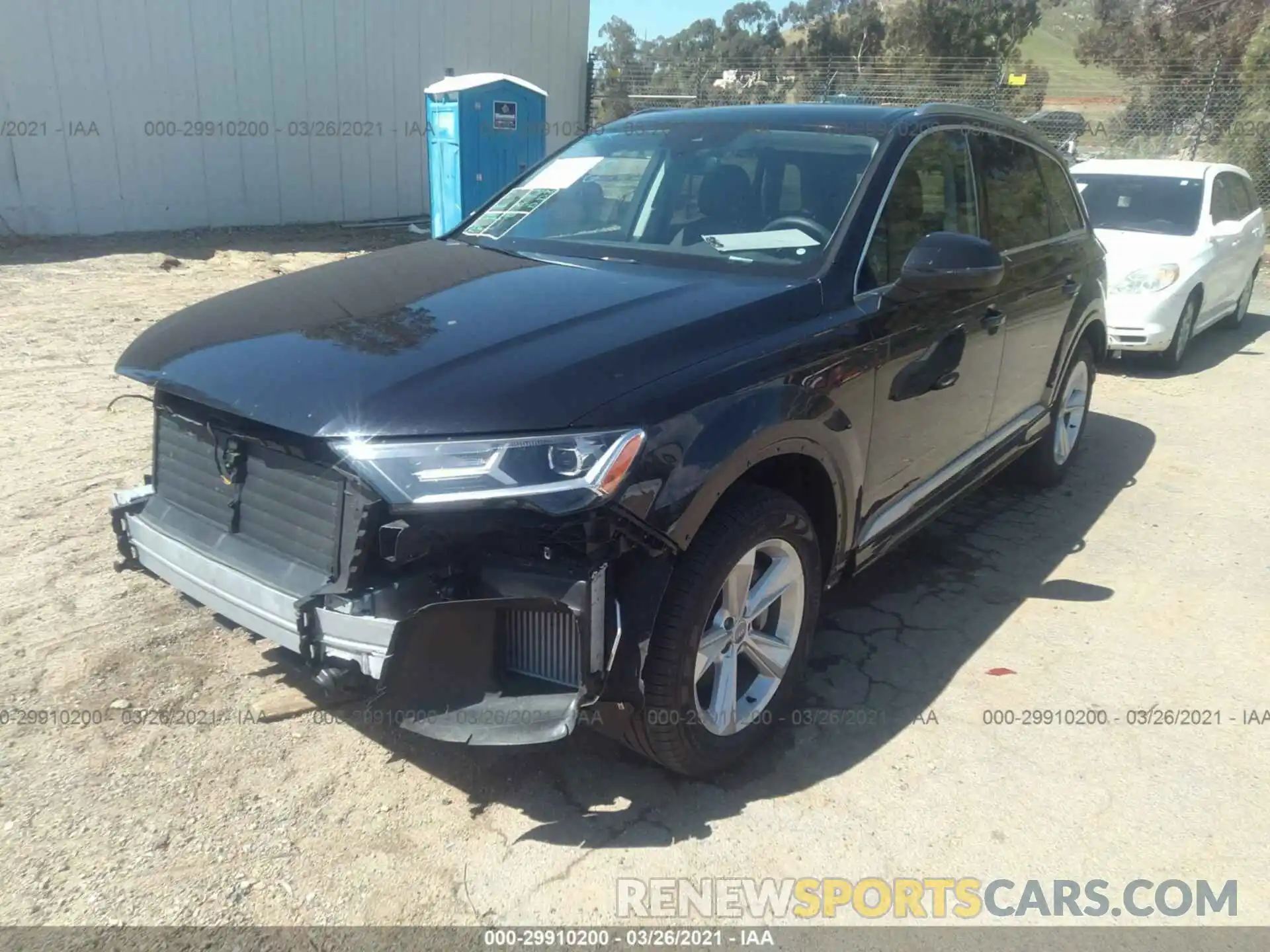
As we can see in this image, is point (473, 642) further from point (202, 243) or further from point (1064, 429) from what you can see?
point (202, 243)

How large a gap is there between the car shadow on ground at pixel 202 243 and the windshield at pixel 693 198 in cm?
823

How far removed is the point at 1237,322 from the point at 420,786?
1065 centimetres

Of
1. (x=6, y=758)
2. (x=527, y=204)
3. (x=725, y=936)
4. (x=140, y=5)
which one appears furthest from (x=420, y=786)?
(x=140, y=5)

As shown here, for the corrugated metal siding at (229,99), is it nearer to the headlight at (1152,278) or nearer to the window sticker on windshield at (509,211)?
the window sticker on windshield at (509,211)

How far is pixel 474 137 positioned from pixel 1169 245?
6966 mm

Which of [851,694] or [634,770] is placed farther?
[851,694]

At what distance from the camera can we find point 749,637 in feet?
9.49

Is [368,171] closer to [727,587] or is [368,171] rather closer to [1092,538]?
[1092,538]

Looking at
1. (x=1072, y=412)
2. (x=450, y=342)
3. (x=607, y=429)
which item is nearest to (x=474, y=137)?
(x=1072, y=412)

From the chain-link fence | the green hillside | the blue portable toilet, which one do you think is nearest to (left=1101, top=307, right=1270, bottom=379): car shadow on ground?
the chain-link fence

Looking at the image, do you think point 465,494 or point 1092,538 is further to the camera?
point 1092,538

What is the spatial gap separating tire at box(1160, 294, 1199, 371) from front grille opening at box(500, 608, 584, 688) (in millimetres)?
7476

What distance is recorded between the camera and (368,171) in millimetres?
13836

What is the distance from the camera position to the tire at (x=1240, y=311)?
32.9ft
